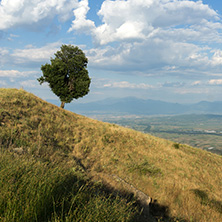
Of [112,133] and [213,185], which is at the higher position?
[112,133]

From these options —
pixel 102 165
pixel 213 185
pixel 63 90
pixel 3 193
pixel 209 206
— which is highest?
pixel 63 90

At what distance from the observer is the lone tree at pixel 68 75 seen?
33.8 m

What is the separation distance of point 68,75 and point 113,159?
2490 centimetres

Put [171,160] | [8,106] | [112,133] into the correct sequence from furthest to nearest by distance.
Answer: [112,133]
[171,160]
[8,106]

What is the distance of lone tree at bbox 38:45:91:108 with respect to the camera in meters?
33.8

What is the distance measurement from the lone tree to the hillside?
13040 mm

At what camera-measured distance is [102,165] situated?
1385cm

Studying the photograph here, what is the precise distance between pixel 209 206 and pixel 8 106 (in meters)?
18.6

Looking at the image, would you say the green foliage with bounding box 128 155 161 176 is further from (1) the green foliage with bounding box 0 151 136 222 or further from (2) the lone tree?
(2) the lone tree

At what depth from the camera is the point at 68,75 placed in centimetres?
3597

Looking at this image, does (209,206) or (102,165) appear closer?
(209,206)

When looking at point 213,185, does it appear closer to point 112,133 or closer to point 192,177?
point 192,177

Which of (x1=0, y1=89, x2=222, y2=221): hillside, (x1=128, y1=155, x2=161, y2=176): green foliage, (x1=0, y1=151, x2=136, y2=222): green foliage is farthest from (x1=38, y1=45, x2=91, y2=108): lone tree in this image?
(x1=0, y1=151, x2=136, y2=222): green foliage

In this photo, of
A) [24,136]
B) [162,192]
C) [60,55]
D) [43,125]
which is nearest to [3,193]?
[24,136]
